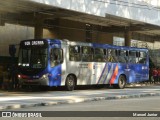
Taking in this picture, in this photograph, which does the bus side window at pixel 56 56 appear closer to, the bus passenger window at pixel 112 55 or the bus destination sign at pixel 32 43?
the bus destination sign at pixel 32 43

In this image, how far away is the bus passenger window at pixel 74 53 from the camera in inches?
1077

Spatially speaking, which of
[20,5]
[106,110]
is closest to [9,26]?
[20,5]

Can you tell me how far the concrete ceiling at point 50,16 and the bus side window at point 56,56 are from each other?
414 centimetres

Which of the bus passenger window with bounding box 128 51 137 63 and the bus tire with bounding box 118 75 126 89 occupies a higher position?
the bus passenger window with bounding box 128 51 137 63

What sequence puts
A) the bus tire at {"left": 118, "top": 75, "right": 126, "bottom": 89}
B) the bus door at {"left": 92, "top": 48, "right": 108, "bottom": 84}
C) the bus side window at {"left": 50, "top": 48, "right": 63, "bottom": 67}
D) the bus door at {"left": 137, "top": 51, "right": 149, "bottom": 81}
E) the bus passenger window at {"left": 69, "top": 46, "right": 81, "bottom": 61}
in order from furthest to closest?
the bus door at {"left": 137, "top": 51, "right": 149, "bottom": 81} → the bus tire at {"left": 118, "top": 75, "right": 126, "bottom": 89} → the bus door at {"left": 92, "top": 48, "right": 108, "bottom": 84} → the bus passenger window at {"left": 69, "top": 46, "right": 81, "bottom": 61} → the bus side window at {"left": 50, "top": 48, "right": 63, "bottom": 67}

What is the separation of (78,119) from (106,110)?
3.07 m

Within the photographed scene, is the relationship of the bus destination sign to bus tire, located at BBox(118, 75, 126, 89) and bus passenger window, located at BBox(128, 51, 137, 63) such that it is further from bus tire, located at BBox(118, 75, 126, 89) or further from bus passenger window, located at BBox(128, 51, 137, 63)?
bus passenger window, located at BBox(128, 51, 137, 63)

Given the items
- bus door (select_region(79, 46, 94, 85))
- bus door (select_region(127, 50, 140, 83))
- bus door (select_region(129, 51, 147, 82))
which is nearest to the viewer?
bus door (select_region(79, 46, 94, 85))

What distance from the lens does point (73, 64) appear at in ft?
90.3

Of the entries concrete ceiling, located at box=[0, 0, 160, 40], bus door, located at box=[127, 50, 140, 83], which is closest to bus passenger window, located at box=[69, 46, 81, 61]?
concrete ceiling, located at box=[0, 0, 160, 40]

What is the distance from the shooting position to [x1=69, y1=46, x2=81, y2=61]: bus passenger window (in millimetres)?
27347

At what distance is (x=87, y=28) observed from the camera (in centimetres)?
4281

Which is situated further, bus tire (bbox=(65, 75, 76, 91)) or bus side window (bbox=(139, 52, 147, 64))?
bus side window (bbox=(139, 52, 147, 64))

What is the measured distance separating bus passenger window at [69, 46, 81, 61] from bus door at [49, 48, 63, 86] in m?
0.95
